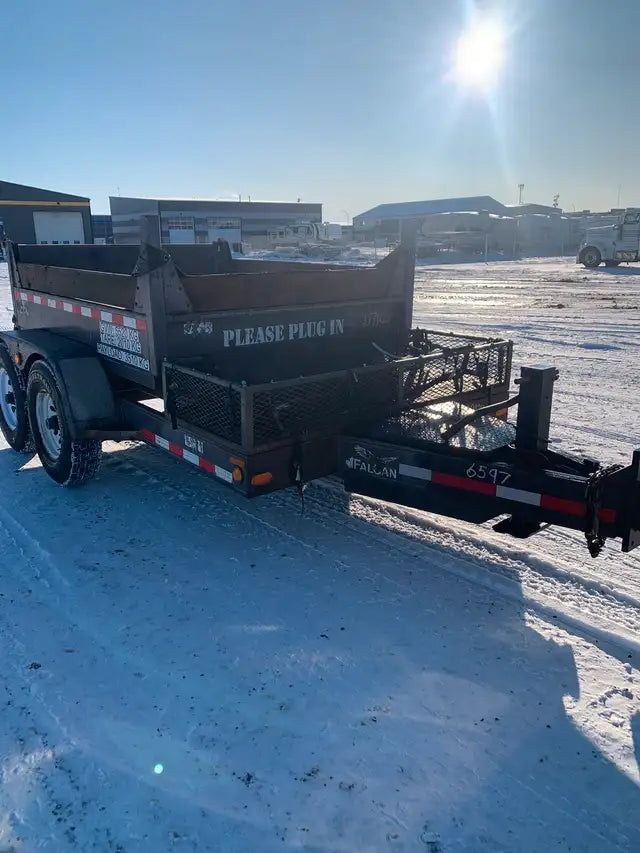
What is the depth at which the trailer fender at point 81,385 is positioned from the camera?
457cm

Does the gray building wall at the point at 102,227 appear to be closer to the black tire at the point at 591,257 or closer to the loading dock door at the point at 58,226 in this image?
the loading dock door at the point at 58,226

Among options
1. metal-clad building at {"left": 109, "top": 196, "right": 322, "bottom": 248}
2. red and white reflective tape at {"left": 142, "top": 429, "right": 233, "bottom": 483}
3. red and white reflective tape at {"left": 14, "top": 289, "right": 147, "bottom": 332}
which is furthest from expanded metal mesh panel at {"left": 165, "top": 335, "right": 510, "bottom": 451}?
metal-clad building at {"left": 109, "top": 196, "right": 322, "bottom": 248}

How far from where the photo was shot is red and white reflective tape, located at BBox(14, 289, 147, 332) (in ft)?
13.8

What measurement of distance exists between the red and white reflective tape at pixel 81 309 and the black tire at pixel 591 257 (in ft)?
88.2

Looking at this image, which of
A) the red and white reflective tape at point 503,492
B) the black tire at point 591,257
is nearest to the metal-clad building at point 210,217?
the black tire at point 591,257

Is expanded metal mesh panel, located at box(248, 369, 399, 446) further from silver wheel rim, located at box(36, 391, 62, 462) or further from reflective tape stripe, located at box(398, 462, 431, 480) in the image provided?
silver wheel rim, located at box(36, 391, 62, 462)

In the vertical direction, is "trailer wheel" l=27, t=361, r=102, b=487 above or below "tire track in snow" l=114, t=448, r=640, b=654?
above

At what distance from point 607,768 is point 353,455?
187 cm

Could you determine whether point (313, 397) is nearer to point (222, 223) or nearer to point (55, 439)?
point (55, 439)

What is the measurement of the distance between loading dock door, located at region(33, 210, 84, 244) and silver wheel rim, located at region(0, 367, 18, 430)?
31963mm

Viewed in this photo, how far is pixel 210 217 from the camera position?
1943 inches

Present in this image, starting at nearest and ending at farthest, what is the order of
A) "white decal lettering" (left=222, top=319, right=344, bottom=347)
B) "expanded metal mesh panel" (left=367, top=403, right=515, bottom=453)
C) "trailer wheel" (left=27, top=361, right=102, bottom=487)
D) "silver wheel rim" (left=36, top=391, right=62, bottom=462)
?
"expanded metal mesh panel" (left=367, top=403, right=515, bottom=453) < "white decal lettering" (left=222, top=319, right=344, bottom=347) < "trailer wheel" (left=27, top=361, right=102, bottom=487) < "silver wheel rim" (left=36, top=391, right=62, bottom=462)

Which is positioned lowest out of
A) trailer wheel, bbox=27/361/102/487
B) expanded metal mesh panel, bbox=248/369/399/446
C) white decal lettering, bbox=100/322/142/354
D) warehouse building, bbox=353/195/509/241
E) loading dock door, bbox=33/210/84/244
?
trailer wheel, bbox=27/361/102/487

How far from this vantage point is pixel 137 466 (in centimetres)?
555
